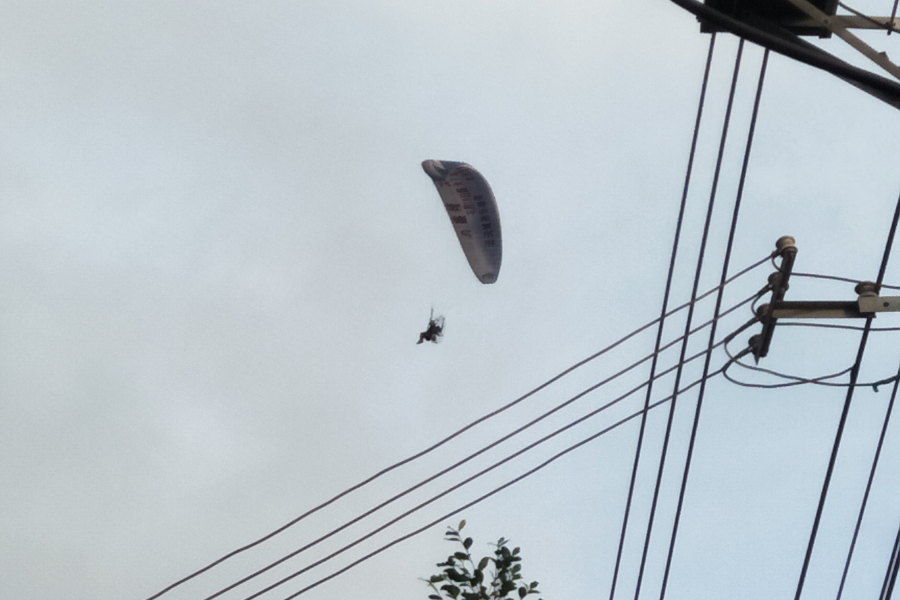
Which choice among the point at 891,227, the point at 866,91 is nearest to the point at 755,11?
the point at 866,91

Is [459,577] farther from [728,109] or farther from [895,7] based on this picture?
[895,7]

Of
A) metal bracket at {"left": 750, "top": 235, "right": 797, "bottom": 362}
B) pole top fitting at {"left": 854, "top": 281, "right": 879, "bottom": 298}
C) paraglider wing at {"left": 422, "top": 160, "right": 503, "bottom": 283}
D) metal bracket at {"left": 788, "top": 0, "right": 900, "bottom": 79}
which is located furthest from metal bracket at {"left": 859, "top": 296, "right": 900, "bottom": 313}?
paraglider wing at {"left": 422, "top": 160, "right": 503, "bottom": 283}

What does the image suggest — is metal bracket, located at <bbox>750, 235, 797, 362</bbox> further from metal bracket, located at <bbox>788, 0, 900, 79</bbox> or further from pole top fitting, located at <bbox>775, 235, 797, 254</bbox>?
metal bracket, located at <bbox>788, 0, 900, 79</bbox>

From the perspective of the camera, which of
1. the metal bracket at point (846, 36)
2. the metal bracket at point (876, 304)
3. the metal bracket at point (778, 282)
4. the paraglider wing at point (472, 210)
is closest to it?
the metal bracket at point (846, 36)

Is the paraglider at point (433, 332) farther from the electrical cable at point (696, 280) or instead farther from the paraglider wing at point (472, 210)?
the electrical cable at point (696, 280)

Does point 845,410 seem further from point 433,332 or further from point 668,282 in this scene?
point 433,332

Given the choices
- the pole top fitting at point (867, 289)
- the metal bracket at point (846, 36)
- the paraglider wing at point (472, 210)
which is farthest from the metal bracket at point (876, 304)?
the paraglider wing at point (472, 210)
